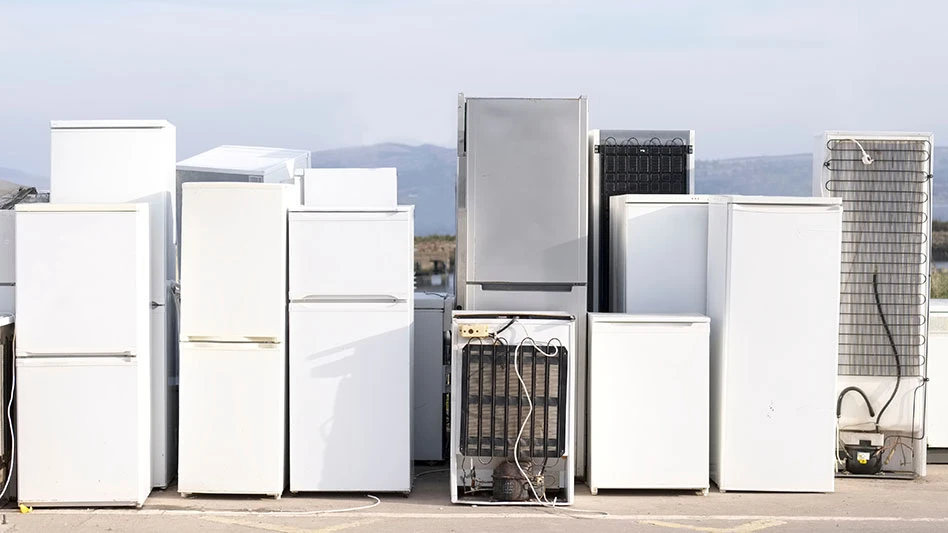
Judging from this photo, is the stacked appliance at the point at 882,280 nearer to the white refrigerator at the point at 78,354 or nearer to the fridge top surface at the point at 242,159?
the fridge top surface at the point at 242,159

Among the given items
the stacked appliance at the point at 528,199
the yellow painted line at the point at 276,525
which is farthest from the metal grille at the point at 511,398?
the yellow painted line at the point at 276,525

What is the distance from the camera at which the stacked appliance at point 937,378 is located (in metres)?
7.69

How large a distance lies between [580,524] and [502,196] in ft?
7.09

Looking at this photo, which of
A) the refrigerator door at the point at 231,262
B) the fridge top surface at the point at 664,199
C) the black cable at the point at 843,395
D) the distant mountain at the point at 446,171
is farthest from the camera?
the distant mountain at the point at 446,171

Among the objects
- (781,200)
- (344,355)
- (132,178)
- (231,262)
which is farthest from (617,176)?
(132,178)

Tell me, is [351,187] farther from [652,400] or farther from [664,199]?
[652,400]

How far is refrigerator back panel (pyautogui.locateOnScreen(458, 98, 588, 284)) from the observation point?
701cm

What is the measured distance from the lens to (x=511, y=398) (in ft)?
21.2

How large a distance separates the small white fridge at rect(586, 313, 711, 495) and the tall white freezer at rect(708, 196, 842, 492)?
194 mm

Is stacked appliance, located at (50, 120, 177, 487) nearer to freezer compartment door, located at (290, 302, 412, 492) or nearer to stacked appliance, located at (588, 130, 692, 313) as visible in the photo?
freezer compartment door, located at (290, 302, 412, 492)

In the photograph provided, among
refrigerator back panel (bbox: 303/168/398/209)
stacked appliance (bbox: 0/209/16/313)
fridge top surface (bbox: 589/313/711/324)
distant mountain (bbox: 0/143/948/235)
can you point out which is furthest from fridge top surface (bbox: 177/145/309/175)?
distant mountain (bbox: 0/143/948/235)

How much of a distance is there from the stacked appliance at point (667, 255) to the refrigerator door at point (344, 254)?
1609 millimetres

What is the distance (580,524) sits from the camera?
609 cm

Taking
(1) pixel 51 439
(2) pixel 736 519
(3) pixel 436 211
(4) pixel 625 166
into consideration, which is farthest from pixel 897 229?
(3) pixel 436 211
